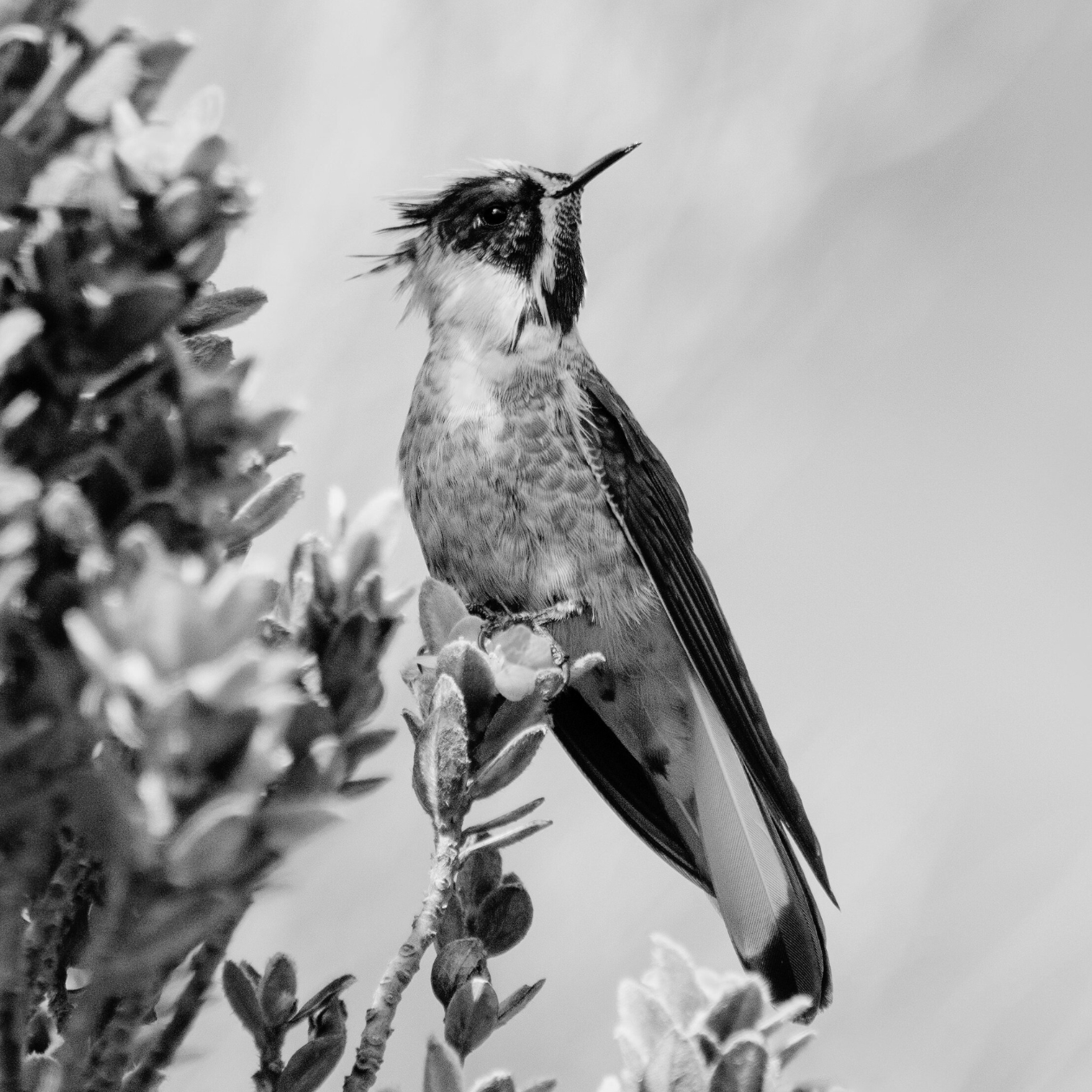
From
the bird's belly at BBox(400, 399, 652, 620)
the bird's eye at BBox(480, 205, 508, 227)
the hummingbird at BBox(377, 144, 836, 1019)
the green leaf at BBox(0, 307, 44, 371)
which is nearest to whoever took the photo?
the green leaf at BBox(0, 307, 44, 371)

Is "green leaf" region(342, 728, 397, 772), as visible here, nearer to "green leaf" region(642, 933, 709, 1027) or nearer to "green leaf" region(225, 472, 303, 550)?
"green leaf" region(225, 472, 303, 550)

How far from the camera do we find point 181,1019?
1280 mm

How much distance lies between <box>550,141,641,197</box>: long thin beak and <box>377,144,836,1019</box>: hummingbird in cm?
72

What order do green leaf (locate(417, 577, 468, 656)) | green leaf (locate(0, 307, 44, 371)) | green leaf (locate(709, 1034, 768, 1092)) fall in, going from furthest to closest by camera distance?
green leaf (locate(417, 577, 468, 656)) < green leaf (locate(709, 1034, 768, 1092)) < green leaf (locate(0, 307, 44, 371))

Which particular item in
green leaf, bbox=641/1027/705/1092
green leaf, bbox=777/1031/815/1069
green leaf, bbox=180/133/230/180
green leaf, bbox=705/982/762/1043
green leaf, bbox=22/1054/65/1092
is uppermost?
green leaf, bbox=180/133/230/180

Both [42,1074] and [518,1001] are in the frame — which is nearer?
[42,1074]

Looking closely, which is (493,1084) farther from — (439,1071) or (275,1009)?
(275,1009)

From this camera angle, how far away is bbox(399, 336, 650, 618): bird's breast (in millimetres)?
3943

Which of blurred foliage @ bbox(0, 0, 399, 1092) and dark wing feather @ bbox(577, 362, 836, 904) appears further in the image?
dark wing feather @ bbox(577, 362, 836, 904)

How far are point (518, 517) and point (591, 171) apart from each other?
1.85 metres

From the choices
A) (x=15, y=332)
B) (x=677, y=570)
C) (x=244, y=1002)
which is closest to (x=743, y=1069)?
(x=244, y=1002)

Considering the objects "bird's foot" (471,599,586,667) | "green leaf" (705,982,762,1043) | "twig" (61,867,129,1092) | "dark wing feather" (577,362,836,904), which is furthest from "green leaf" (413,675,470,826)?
"dark wing feather" (577,362,836,904)

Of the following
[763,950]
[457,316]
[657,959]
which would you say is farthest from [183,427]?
[457,316]

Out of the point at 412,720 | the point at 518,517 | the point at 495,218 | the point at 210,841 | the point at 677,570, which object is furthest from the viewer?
the point at 495,218
